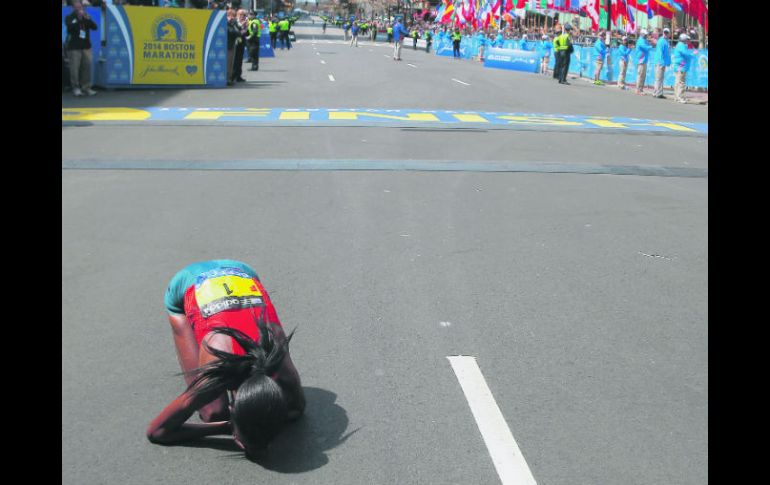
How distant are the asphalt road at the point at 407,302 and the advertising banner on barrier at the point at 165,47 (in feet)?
27.5

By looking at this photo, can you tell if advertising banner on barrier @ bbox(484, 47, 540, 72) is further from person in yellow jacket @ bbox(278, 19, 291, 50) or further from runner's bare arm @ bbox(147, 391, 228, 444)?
runner's bare arm @ bbox(147, 391, 228, 444)

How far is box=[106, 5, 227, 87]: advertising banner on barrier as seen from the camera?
71.0 feet

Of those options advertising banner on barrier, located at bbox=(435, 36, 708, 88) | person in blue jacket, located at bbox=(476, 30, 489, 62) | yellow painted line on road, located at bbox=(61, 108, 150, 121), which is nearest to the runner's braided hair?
yellow painted line on road, located at bbox=(61, 108, 150, 121)

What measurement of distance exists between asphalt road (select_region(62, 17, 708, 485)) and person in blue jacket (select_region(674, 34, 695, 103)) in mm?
11961

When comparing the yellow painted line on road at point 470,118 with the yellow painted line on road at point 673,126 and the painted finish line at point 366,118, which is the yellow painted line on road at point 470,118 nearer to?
the painted finish line at point 366,118

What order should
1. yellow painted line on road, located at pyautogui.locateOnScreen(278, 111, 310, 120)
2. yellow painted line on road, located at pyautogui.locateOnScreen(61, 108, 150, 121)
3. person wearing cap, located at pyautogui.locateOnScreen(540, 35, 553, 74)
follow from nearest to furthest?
yellow painted line on road, located at pyautogui.locateOnScreen(61, 108, 150, 121) → yellow painted line on road, located at pyautogui.locateOnScreen(278, 111, 310, 120) → person wearing cap, located at pyautogui.locateOnScreen(540, 35, 553, 74)

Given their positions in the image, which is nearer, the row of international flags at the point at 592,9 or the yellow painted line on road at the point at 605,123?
the yellow painted line on road at the point at 605,123

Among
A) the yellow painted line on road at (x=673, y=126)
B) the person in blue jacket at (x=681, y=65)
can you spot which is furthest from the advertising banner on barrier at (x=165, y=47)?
the person in blue jacket at (x=681, y=65)

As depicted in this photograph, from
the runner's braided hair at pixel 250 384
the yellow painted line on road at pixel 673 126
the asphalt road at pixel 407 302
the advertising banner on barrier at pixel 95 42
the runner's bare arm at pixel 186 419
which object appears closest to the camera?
the runner's braided hair at pixel 250 384

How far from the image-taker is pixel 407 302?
652 centimetres

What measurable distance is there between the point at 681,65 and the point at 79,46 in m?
16.4

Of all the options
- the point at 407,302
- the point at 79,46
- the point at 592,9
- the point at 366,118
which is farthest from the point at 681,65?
the point at 407,302

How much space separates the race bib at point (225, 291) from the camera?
4023mm

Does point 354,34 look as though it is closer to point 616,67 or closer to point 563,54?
point 616,67
